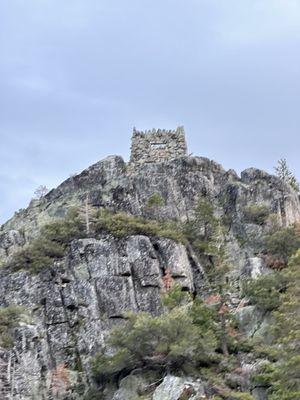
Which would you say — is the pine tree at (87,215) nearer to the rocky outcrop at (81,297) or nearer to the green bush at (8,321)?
the rocky outcrop at (81,297)

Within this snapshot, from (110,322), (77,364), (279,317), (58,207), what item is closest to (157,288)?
(110,322)

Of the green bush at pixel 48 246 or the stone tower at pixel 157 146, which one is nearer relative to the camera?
the green bush at pixel 48 246

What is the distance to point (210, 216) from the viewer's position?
55344mm

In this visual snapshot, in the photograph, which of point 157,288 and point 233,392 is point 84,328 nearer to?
point 157,288

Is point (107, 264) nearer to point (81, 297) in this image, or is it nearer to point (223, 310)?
point (81, 297)

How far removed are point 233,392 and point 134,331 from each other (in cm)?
617

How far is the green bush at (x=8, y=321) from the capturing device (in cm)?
4394

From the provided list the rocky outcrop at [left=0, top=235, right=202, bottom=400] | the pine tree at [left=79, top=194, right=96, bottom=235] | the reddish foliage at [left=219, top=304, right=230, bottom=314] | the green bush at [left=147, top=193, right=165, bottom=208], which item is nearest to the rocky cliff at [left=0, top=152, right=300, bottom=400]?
the rocky outcrop at [left=0, top=235, right=202, bottom=400]

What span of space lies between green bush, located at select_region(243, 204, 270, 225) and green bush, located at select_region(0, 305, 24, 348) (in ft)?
60.9

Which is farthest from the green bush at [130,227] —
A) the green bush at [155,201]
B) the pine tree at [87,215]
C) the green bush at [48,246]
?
the green bush at [155,201]

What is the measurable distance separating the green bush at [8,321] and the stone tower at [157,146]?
21.6 m

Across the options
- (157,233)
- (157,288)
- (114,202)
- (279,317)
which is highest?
(114,202)

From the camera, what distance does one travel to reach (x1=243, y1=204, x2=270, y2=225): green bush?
5666 centimetres

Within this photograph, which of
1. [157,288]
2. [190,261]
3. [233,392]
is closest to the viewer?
[233,392]
